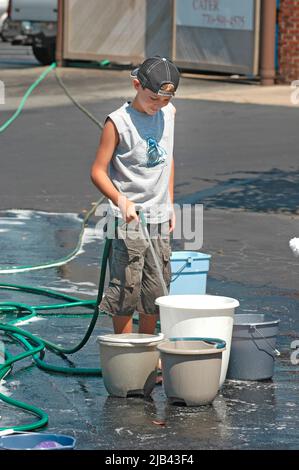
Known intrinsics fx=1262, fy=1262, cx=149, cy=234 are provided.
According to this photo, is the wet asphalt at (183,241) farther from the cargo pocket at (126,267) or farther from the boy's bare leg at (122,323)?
the cargo pocket at (126,267)

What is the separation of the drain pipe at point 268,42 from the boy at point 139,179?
13661 millimetres

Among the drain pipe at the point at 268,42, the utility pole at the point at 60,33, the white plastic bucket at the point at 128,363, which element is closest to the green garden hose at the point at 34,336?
the white plastic bucket at the point at 128,363

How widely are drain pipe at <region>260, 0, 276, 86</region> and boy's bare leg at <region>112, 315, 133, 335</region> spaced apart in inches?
546

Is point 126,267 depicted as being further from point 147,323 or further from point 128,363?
point 128,363

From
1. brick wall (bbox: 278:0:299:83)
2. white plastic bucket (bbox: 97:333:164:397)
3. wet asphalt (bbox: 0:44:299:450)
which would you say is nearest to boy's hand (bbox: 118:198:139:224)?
white plastic bucket (bbox: 97:333:164:397)

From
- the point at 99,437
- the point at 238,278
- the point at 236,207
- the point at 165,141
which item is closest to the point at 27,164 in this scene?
the point at 236,207

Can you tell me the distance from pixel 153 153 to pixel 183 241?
154 inches

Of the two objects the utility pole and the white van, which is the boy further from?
the white van

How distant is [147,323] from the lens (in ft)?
21.7

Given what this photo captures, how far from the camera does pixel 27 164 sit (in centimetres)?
1404

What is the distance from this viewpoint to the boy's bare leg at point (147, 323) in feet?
21.7

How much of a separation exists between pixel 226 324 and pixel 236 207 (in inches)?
227

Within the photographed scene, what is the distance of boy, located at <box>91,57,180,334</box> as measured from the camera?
20.7 ft
